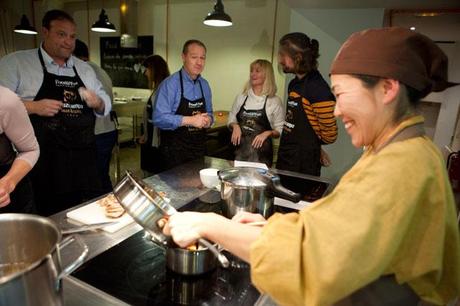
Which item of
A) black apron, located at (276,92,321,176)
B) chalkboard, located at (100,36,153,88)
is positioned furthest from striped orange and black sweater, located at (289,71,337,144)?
chalkboard, located at (100,36,153,88)

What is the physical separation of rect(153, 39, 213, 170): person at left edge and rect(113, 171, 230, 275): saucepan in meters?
1.45

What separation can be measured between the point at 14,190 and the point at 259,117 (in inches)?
75.6

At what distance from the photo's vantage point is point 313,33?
10.8 feet

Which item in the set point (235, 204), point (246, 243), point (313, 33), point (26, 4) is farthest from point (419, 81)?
point (26, 4)

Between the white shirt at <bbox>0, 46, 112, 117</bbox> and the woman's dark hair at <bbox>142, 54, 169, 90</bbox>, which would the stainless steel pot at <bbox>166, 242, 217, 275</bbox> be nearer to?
the white shirt at <bbox>0, 46, 112, 117</bbox>

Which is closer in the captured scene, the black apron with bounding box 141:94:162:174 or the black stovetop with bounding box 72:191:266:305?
the black stovetop with bounding box 72:191:266:305

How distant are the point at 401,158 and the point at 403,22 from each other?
335cm

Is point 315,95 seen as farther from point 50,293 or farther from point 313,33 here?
point 50,293

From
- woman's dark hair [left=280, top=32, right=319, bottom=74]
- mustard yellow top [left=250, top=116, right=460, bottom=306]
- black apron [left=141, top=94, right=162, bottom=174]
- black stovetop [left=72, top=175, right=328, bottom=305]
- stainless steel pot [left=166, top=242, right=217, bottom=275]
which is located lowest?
black apron [left=141, top=94, right=162, bottom=174]

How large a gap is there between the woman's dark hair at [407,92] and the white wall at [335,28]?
100.0 inches

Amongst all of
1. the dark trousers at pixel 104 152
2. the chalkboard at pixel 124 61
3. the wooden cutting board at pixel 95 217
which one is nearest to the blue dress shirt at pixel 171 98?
the dark trousers at pixel 104 152

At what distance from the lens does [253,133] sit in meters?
Result: 2.83

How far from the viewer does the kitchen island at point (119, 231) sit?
77 centimetres

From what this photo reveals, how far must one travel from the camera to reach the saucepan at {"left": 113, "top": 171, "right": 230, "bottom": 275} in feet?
2.60
